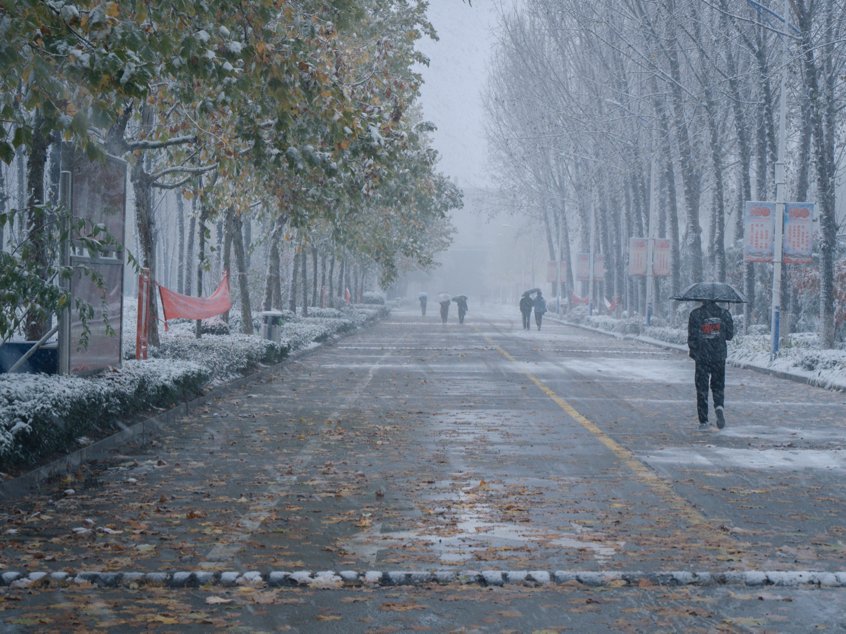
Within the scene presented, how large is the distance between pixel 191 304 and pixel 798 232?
15741 millimetres

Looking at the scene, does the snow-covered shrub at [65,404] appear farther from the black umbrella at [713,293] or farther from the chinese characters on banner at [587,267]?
the chinese characters on banner at [587,267]

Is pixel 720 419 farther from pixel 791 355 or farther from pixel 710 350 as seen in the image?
pixel 791 355

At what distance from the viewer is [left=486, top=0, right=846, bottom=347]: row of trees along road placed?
106 feet

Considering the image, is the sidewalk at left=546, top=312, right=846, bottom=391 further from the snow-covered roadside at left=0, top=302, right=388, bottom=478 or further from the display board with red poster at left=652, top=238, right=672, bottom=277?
the snow-covered roadside at left=0, top=302, right=388, bottom=478

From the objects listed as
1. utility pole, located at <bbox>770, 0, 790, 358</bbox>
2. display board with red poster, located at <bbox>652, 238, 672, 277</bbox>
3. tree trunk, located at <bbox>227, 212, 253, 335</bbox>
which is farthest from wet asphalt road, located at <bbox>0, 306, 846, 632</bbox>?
display board with red poster, located at <bbox>652, 238, 672, 277</bbox>

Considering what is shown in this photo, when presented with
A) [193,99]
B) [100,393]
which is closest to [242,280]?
[193,99]

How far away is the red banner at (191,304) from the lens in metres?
24.2

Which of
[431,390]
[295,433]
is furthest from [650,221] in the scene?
[295,433]

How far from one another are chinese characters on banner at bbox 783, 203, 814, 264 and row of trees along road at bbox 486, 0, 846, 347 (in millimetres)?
647

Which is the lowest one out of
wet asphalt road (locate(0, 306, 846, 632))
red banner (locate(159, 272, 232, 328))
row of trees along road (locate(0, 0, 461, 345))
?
wet asphalt road (locate(0, 306, 846, 632))

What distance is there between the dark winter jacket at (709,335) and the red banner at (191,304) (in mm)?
10160

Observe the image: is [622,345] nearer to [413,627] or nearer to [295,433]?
[295,433]

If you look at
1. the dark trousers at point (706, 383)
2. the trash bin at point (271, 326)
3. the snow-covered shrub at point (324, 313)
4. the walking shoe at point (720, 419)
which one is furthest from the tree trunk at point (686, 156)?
the walking shoe at point (720, 419)

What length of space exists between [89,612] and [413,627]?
175cm
